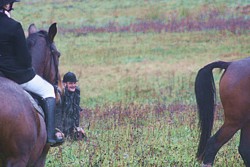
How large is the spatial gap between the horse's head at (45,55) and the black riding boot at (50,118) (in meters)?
0.44

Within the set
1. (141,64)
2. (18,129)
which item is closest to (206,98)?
(18,129)

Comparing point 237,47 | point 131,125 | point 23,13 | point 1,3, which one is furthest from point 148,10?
point 1,3

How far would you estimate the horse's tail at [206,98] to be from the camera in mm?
9070

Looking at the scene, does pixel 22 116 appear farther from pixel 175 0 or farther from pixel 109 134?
pixel 175 0

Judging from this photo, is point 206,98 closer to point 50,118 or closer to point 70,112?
point 70,112

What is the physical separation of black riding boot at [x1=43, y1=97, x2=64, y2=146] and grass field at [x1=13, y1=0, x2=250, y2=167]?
5.94ft

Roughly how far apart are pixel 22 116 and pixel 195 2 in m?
32.3

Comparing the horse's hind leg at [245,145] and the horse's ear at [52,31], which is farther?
the horse's hind leg at [245,145]

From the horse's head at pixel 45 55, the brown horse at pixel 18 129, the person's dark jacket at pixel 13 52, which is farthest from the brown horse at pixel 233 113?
the person's dark jacket at pixel 13 52

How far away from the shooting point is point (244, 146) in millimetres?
8633

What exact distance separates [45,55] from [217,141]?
9.48 ft

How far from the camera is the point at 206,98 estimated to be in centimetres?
915

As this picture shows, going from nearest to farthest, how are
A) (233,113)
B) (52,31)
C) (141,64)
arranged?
(52,31) < (233,113) < (141,64)

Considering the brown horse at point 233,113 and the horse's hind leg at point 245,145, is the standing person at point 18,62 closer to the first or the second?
the brown horse at point 233,113
